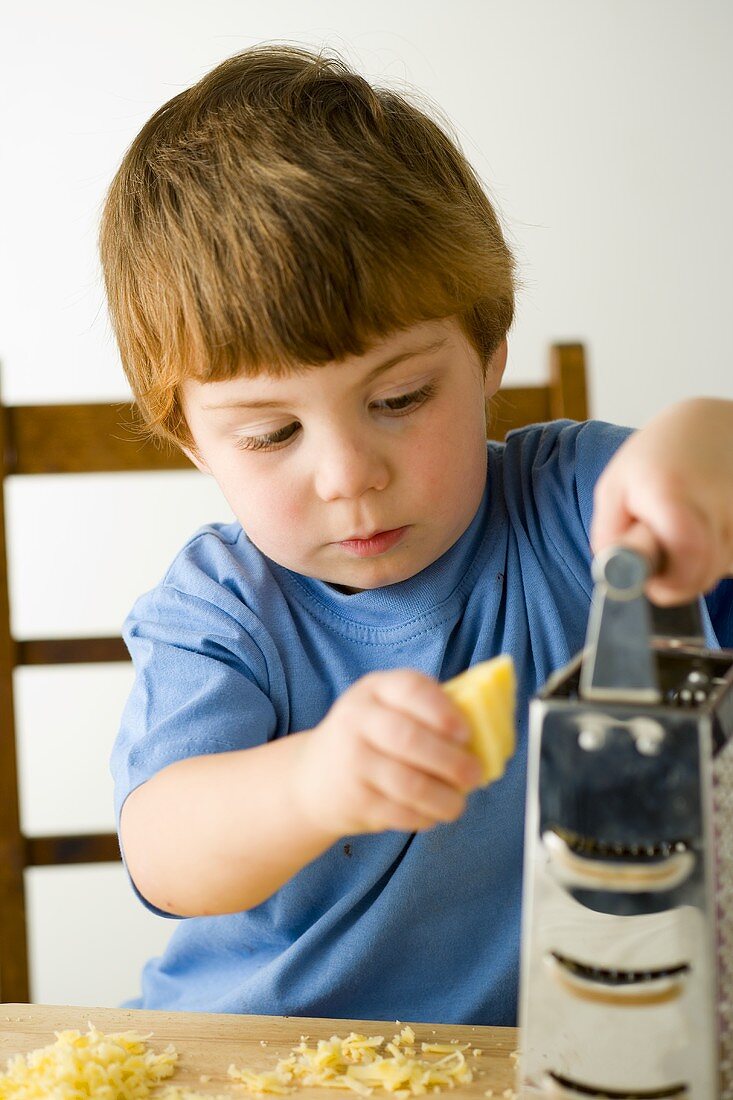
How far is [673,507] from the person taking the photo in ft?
1.54

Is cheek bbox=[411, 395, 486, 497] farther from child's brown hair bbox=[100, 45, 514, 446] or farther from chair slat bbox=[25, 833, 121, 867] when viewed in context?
chair slat bbox=[25, 833, 121, 867]

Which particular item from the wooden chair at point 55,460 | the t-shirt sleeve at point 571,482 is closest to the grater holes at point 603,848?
the t-shirt sleeve at point 571,482

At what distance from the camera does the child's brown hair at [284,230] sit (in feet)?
2.23

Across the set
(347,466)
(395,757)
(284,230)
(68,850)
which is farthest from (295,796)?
(68,850)

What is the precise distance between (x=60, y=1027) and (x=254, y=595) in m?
0.29

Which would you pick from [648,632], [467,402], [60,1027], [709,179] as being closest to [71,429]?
[467,402]

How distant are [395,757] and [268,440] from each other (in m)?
0.29

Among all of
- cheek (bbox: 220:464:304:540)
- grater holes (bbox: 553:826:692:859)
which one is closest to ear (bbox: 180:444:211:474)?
cheek (bbox: 220:464:304:540)

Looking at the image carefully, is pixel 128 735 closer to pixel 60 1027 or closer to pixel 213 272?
pixel 60 1027

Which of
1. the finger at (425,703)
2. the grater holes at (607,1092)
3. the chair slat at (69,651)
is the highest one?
the finger at (425,703)

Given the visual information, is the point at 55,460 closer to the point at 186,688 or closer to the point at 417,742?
the point at 186,688

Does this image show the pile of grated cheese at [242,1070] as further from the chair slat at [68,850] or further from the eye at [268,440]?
the chair slat at [68,850]

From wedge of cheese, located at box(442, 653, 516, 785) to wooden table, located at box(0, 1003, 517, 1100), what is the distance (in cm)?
21

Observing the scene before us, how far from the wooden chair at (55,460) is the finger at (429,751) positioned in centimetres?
69
